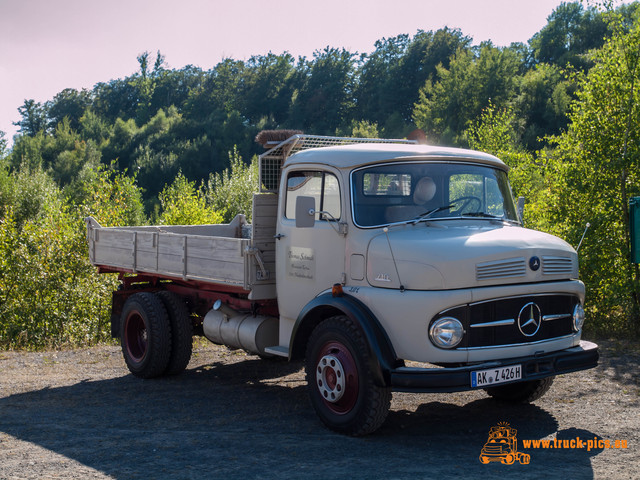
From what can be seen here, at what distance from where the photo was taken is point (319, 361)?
6469 mm

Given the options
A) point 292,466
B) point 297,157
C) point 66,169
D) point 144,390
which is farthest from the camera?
point 66,169

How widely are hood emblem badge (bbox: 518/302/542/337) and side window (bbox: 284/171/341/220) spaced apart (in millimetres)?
1844

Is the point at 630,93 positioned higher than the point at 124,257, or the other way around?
the point at 630,93

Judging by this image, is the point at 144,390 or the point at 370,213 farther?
the point at 144,390

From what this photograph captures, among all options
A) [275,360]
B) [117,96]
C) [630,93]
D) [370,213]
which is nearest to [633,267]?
[630,93]

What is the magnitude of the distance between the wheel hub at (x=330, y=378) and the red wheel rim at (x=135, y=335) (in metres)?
3.60

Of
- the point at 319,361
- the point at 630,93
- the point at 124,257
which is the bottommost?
the point at 319,361

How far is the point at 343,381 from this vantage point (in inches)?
244

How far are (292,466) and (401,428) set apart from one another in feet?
4.68

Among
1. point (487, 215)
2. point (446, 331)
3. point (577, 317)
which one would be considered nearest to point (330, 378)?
point (446, 331)

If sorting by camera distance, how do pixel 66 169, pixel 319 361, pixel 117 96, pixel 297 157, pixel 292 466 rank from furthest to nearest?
1. pixel 117 96
2. pixel 66 169
3. pixel 297 157
4. pixel 319 361
5. pixel 292 466

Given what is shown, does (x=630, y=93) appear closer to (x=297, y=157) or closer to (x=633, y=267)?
(x=633, y=267)

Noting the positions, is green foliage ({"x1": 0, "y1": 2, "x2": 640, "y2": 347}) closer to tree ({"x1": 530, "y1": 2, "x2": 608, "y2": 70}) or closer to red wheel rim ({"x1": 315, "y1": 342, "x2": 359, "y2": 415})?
tree ({"x1": 530, "y1": 2, "x2": 608, "y2": 70})

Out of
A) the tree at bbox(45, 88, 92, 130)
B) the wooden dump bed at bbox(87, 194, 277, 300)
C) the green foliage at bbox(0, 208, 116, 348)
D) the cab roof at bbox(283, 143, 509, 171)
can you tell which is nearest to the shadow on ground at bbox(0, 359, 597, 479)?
the wooden dump bed at bbox(87, 194, 277, 300)
